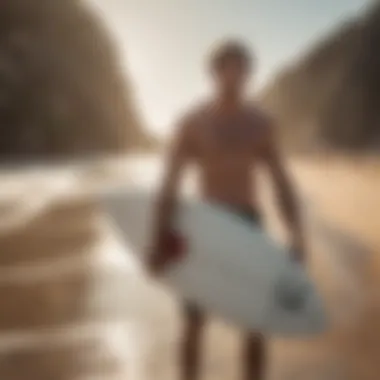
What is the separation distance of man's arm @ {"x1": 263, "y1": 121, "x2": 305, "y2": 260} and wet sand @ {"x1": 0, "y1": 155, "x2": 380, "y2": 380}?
0.02 m

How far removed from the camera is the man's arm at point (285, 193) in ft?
4.19

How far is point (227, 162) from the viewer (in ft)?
4.15

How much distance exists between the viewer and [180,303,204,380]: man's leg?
128 cm

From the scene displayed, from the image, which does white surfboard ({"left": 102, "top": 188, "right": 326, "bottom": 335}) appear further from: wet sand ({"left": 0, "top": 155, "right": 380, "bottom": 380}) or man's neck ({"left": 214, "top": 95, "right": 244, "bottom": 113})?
man's neck ({"left": 214, "top": 95, "right": 244, "bottom": 113})

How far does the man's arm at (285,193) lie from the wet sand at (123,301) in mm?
19

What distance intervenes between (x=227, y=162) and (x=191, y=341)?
28cm

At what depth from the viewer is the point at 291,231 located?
1.28m

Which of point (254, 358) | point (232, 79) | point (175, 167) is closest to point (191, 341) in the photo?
point (254, 358)

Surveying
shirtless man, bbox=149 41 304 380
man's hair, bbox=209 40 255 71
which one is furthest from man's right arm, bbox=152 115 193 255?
man's hair, bbox=209 40 255 71

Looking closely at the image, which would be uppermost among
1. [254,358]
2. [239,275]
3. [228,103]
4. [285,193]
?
[228,103]

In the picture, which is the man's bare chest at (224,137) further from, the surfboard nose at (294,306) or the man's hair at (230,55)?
the surfboard nose at (294,306)

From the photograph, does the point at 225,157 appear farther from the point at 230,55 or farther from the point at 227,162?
the point at 230,55

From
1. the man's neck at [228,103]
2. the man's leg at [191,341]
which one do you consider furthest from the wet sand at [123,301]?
the man's neck at [228,103]

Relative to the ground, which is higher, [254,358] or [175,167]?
[175,167]
